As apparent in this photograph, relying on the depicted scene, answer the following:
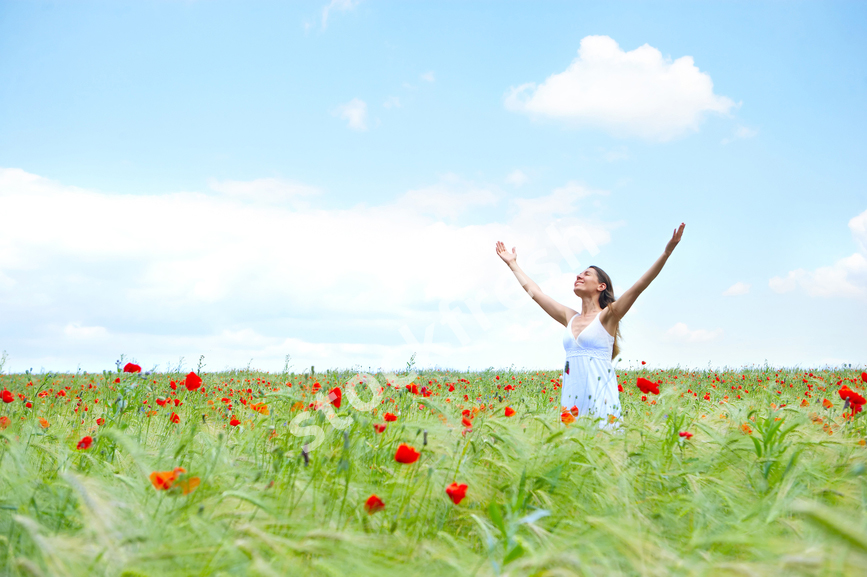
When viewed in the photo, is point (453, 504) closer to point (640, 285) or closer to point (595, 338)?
point (640, 285)

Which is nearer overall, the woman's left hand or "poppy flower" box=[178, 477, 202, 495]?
"poppy flower" box=[178, 477, 202, 495]

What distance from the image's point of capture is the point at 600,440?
3.18 m

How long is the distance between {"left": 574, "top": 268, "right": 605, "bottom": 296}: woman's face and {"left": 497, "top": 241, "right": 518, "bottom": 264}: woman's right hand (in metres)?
1.08

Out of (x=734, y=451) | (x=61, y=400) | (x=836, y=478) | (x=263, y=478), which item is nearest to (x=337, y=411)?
(x=263, y=478)

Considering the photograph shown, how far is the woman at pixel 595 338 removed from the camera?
5172mm

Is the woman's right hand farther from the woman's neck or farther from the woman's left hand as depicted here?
the woman's left hand

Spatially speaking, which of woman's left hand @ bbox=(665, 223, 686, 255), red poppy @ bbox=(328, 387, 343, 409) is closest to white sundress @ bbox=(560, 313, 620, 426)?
woman's left hand @ bbox=(665, 223, 686, 255)

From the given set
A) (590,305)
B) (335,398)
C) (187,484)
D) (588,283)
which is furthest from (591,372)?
(187,484)

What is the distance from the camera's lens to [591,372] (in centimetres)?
554

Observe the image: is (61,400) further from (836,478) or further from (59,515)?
(836,478)

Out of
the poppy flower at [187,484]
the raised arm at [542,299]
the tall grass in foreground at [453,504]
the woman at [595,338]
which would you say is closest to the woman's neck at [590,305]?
the woman at [595,338]

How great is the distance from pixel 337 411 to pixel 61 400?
256 inches

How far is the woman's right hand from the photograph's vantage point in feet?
22.7

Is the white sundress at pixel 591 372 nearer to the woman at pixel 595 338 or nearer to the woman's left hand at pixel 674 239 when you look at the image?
the woman at pixel 595 338
